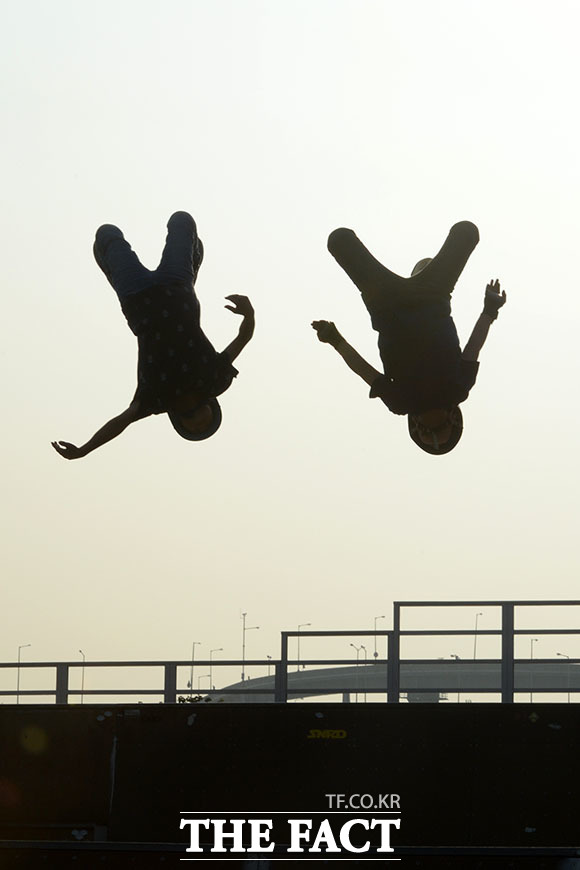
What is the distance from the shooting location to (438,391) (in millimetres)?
13102

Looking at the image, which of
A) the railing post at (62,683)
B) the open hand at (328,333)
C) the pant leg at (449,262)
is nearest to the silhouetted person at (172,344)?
the open hand at (328,333)

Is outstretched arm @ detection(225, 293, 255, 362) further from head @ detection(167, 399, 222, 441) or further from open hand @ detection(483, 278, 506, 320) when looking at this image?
open hand @ detection(483, 278, 506, 320)

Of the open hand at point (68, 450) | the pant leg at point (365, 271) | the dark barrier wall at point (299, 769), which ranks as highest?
the pant leg at point (365, 271)

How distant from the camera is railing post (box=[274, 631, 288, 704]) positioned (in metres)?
20.0

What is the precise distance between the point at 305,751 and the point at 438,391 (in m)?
4.41

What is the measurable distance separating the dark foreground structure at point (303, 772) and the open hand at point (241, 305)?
13.9 ft

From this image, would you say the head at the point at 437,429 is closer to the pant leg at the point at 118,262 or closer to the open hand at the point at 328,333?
the open hand at the point at 328,333

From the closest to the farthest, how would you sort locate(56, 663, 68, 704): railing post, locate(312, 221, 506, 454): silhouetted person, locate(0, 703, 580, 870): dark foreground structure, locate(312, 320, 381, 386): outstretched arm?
locate(312, 221, 506, 454): silhouetted person
locate(312, 320, 381, 386): outstretched arm
locate(0, 703, 580, 870): dark foreground structure
locate(56, 663, 68, 704): railing post

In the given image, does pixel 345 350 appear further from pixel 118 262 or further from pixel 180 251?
pixel 118 262

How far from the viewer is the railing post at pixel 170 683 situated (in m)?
20.7

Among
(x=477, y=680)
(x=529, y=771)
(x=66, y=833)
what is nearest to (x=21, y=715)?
(x=66, y=833)

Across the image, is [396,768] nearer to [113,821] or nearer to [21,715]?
[113,821]

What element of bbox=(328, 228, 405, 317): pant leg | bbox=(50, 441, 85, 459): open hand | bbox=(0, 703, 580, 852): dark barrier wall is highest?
bbox=(328, 228, 405, 317): pant leg

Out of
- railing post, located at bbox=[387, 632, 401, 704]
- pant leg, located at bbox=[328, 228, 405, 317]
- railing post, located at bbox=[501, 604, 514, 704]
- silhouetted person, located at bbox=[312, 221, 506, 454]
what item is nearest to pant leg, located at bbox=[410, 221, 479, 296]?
silhouetted person, located at bbox=[312, 221, 506, 454]
